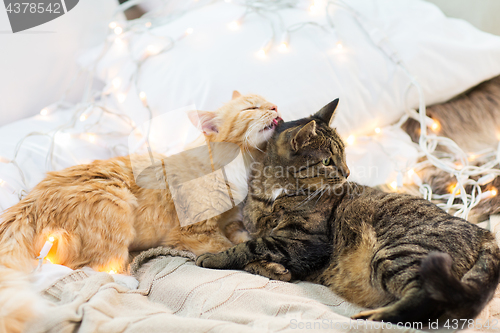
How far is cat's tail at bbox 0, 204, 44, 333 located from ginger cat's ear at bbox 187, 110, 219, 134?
24.6 inches

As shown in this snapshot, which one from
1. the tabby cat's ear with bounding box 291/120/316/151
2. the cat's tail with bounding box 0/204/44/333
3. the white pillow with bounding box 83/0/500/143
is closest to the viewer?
the cat's tail with bounding box 0/204/44/333

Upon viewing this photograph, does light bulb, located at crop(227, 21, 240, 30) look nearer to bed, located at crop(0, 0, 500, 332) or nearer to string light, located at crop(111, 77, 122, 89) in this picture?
bed, located at crop(0, 0, 500, 332)

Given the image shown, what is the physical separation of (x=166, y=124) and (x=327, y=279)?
0.89m

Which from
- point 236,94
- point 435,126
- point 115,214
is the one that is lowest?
point 435,126

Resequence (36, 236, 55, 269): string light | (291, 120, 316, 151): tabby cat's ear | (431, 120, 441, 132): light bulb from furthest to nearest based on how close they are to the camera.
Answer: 1. (431, 120, 441, 132): light bulb
2. (291, 120, 316, 151): tabby cat's ear
3. (36, 236, 55, 269): string light

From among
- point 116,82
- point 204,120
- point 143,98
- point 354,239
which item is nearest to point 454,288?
point 354,239

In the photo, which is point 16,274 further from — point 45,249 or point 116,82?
point 116,82

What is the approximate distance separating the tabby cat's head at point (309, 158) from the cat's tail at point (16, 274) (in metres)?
0.79

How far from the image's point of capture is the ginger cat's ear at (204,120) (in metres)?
1.20

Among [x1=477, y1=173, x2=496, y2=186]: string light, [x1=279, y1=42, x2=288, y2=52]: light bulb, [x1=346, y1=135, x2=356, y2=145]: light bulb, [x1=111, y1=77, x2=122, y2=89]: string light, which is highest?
[x1=279, y1=42, x2=288, y2=52]: light bulb

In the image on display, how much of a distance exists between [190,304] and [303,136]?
62 cm

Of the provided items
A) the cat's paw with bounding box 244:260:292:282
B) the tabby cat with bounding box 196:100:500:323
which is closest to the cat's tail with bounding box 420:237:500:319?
the tabby cat with bounding box 196:100:500:323

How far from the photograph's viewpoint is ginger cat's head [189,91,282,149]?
3.90 ft

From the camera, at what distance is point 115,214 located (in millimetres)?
1082
